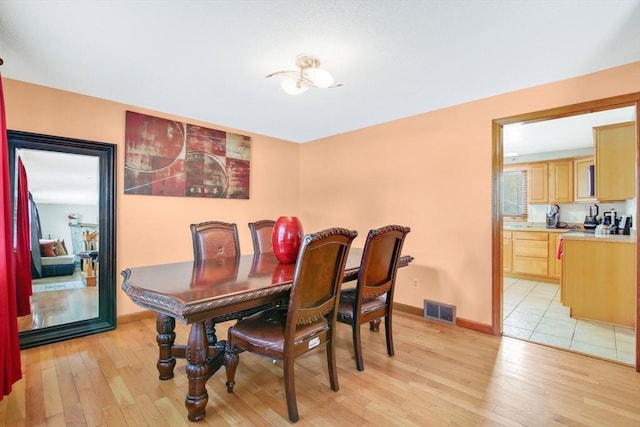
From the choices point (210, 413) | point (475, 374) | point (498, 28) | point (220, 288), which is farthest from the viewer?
point (475, 374)

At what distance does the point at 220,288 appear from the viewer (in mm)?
1500

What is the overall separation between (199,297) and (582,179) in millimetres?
6156

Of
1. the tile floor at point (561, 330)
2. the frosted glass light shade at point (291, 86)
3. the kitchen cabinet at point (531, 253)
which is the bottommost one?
the tile floor at point (561, 330)

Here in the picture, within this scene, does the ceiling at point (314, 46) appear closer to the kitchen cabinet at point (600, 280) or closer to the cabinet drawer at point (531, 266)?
the kitchen cabinet at point (600, 280)

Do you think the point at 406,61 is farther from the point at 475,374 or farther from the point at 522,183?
the point at 522,183

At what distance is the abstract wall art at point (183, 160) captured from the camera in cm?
318

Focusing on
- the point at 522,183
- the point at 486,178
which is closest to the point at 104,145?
the point at 486,178

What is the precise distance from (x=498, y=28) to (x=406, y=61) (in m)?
0.61

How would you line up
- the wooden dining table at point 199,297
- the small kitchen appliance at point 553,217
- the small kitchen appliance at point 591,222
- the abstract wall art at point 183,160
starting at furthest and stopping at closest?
the small kitchen appliance at point 553,217 < the small kitchen appliance at point 591,222 < the abstract wall art at point 183,160 < the wooden dining table at point 199,297

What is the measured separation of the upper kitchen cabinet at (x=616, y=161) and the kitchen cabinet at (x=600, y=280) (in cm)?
56

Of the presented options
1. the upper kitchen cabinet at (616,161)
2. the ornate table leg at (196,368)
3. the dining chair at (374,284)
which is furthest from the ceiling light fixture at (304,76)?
the upper kitchen cabinet at (616,161)

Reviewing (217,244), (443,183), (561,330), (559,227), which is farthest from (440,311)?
(559,227)

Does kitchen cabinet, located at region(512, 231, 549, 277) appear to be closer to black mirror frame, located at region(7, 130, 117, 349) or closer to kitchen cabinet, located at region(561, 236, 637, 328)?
kitchen cabinet, located at region(561, 236, 637, 328)

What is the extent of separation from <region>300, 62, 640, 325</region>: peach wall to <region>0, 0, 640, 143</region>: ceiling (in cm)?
16
